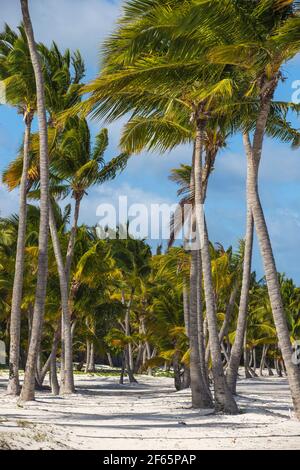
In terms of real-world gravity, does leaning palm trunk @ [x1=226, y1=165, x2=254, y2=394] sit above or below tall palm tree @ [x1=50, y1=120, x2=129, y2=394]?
below

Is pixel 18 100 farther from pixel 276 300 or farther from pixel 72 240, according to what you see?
pixel 276 300

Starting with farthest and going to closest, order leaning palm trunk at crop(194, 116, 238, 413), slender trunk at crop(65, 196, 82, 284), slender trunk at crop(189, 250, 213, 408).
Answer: slender trunk at crop(65, 196, 82, 284) → slender trunk at crop(189, 250, 213, 408) → leaning palm trunk at crop(194, 116, 238, 413)

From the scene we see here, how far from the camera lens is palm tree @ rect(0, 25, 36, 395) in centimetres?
2052

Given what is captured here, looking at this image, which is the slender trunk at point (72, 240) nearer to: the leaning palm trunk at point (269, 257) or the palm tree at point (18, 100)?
the palm tree at point (18, 100)

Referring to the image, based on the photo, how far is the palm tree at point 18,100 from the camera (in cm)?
2052

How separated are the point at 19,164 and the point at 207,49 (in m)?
11.2

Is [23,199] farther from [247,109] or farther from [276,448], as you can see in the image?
[276,448]

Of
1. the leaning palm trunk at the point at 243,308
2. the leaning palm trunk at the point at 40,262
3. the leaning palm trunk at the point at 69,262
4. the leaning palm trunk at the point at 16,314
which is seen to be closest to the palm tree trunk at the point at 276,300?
the leaning palm trunk at the point at 243,308

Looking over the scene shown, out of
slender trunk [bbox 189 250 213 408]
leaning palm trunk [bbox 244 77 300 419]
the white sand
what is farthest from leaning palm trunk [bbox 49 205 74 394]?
leaning palm trunk [bbox 244 77 300 419]

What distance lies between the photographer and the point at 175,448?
9898mm

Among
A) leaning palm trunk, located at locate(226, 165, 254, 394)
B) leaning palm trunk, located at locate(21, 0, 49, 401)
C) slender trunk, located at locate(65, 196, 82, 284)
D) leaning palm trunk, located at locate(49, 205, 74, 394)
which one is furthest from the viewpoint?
slender trunk, located at locate(65, 196, 82, 284)

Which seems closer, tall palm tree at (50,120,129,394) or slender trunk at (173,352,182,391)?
tall palm tree at (50,120,129,394)

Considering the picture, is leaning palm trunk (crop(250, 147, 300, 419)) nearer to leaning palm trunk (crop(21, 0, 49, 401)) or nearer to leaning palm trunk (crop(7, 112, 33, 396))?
leaning palm trunk (crop(21, 0, 49, 401))
